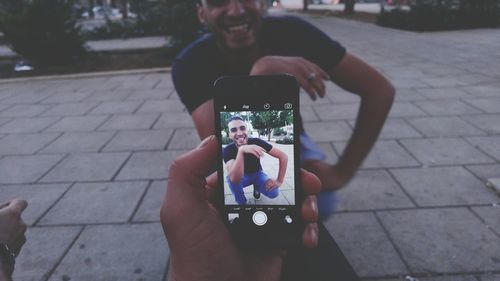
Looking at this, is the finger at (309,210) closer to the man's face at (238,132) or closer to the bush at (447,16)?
the man's face at (238,132)

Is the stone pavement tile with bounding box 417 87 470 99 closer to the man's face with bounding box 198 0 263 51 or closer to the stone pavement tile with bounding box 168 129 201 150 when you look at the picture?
the stone pavement tile with bounding box 168 129 201 150

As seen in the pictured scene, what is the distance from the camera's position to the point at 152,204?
3.26m

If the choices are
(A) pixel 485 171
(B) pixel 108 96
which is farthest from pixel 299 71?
(B) pixel 108 96

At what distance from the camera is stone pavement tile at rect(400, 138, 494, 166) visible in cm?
379

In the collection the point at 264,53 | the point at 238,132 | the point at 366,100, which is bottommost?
the point at 366,100

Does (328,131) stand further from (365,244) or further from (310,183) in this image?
(310,183)

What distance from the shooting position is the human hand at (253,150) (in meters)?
1.44

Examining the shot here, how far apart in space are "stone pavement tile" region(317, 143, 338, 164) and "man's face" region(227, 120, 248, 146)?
2.68 m

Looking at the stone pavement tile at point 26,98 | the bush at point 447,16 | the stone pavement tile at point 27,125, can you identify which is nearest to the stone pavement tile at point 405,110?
the stone pavement tile at point 27,125

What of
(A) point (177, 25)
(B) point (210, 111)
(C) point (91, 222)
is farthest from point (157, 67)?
(B) point (210, 111)

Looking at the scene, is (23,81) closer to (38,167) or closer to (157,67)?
(157,67)

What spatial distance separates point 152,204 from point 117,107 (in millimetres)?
3612

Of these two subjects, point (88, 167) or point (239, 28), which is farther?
point (88, 167)

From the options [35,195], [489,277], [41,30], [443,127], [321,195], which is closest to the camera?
[321,195]
